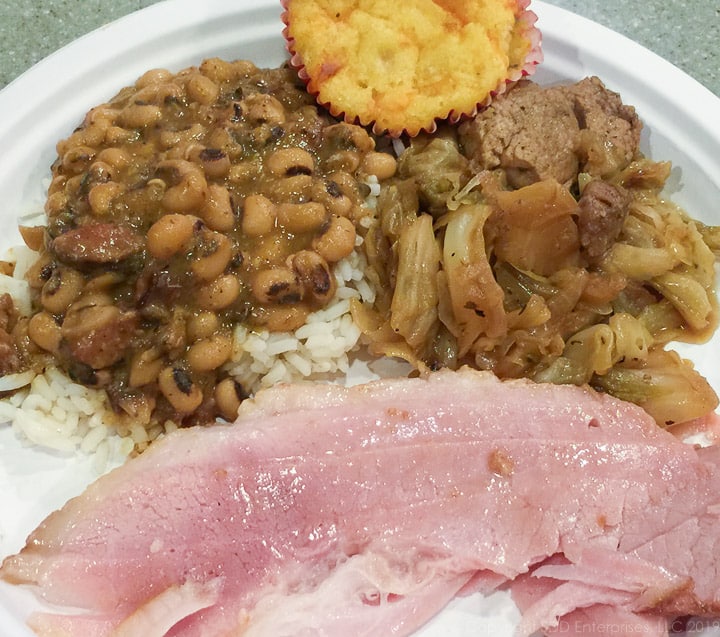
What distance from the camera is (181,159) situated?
7.63 ft

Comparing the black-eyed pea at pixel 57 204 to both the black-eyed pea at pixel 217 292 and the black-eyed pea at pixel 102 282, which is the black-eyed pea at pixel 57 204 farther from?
the black-eyed pea at pixel 217 292

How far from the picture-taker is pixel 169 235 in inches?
83.3

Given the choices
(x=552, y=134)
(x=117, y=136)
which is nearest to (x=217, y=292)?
(x=117, y=136)

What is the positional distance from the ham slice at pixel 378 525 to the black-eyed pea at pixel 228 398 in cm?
16

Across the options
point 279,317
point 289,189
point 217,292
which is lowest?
point 279,317

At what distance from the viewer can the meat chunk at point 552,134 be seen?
2473 mm

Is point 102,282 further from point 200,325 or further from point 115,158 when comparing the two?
point 115,158

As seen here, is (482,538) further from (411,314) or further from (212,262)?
(212,262)

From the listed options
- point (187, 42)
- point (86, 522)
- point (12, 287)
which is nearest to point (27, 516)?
point (86, 522)

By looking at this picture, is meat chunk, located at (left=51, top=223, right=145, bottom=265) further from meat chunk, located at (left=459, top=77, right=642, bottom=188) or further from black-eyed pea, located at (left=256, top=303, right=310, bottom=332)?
meat chunk, located at (left=459, top=77, right=642, bottom=188)

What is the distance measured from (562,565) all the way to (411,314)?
0.92 m

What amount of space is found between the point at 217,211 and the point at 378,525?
43.5 inches

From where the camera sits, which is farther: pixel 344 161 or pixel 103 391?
pixel 344 161

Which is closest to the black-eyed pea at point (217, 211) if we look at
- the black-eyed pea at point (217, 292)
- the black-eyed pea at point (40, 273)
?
the black-eyed pea at point (217, 292)
